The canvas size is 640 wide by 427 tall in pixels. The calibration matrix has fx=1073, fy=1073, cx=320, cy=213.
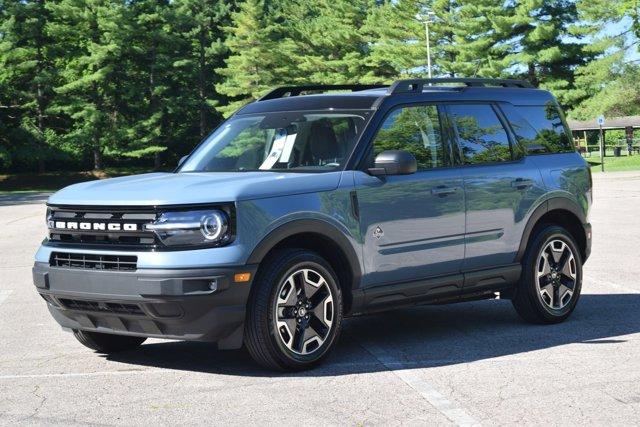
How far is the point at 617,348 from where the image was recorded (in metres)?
7.69

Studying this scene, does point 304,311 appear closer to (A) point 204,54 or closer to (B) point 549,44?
(B) point 549,44

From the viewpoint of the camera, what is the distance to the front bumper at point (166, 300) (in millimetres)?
6445

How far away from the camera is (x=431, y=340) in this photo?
821 centimetres

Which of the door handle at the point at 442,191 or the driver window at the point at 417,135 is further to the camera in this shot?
the door handle at the point at 442,191

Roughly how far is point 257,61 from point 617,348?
70123mm

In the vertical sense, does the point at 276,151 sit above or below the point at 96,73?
below

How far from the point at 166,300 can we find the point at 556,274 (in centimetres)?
376

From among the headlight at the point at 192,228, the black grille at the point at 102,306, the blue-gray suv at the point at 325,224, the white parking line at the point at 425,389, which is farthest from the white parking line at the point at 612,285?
the black grille at the point at 102,306

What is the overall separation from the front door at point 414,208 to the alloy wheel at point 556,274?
105cm

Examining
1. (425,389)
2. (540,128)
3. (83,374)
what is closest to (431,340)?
(425,389)

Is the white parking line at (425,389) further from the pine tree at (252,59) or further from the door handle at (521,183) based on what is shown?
the pine tree at (252,59)

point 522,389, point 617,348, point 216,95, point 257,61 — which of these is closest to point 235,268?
point 522,389

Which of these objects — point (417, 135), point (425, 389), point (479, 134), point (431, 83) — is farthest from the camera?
point (479, 134)

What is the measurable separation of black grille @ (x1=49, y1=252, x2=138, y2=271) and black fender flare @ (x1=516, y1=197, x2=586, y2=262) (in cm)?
334
